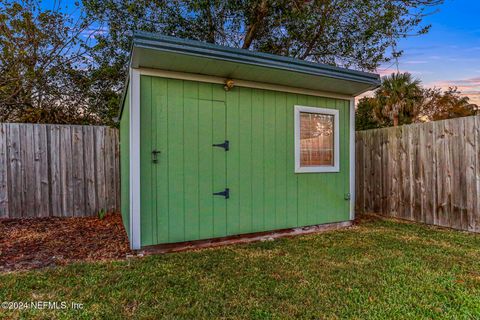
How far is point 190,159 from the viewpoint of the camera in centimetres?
345

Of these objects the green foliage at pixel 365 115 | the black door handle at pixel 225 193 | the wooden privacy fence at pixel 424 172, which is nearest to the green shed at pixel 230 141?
the black door handle at pixel 225 193

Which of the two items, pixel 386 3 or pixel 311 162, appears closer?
pixel 311 162

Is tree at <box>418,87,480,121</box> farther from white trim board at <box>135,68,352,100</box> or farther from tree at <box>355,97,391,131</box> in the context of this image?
white trim board at <box>135,68,352,100</box>

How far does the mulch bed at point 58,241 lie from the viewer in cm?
298

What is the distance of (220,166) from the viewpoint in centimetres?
362

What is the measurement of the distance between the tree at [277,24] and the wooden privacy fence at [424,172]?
2.74 m

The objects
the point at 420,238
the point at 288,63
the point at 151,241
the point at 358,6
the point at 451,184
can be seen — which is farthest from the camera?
the point at 358,6

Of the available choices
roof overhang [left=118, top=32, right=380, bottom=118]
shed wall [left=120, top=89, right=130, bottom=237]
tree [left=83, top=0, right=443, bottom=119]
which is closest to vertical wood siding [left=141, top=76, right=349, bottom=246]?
roof overhang [left=118, top=32, right=380, bottom=118]

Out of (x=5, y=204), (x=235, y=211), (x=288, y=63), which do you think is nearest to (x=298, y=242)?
(x=235, y=211)

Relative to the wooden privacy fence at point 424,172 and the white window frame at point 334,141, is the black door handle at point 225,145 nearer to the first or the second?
the white window frame at point 334,141

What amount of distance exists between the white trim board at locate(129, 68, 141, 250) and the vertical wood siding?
7 cm

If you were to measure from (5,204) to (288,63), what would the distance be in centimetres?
513

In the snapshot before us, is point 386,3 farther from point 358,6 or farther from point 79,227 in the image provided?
point 79,227

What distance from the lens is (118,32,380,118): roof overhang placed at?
9.36 ft
